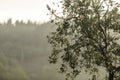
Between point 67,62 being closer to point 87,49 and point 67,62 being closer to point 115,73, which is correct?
point 87,49

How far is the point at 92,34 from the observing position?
28688 millimetres

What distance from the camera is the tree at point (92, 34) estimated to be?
28.7m

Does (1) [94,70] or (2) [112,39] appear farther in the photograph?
(1) [94,70]

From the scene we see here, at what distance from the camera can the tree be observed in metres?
28.7

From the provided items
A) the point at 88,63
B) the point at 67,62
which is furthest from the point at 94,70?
the point at 67,62

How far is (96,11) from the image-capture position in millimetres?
29062

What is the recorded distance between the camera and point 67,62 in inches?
1196

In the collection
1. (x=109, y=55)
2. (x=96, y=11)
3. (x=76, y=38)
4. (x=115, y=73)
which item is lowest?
(x=115, y=73)

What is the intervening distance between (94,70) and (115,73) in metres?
2.89

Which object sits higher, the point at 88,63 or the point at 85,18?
the point at 85,18

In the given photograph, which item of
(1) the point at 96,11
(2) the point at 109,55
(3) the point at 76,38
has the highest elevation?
(1) the point at 96,11

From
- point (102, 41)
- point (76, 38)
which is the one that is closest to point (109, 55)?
point (102, 41)

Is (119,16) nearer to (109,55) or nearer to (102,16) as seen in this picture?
(102,16)

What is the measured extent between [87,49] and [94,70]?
9.17 feet
